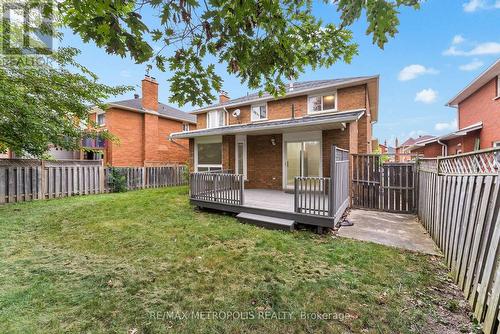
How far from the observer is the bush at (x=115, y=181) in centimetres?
1310

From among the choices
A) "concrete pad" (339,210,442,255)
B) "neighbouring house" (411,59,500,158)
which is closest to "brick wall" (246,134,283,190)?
"concrete pad" (339,210,442,255)

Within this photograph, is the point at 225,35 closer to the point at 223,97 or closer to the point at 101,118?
the point at 223,97

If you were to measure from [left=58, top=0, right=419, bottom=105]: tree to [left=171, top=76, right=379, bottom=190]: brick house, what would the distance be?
4.49m

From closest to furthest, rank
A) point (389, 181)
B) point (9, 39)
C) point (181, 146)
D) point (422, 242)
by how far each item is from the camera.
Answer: point (422, 242) < point (9, 39) < point (389, 181) < point (181, 146)

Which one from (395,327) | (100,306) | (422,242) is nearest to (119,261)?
(100,306)

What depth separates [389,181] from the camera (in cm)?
812

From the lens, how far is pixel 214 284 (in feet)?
11.3

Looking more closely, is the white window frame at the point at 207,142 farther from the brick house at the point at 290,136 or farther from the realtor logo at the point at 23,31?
the realtor logo at the point at 23,31

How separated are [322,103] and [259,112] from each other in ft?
12.2

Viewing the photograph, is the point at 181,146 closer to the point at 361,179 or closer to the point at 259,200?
the point at 259,200

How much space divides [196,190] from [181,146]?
13357mm

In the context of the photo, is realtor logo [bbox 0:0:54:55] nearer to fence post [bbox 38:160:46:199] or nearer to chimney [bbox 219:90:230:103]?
fence post [bbox 38:160:46:199]

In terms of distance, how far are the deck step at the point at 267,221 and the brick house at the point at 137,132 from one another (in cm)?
1362

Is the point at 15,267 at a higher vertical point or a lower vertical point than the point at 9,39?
lower
